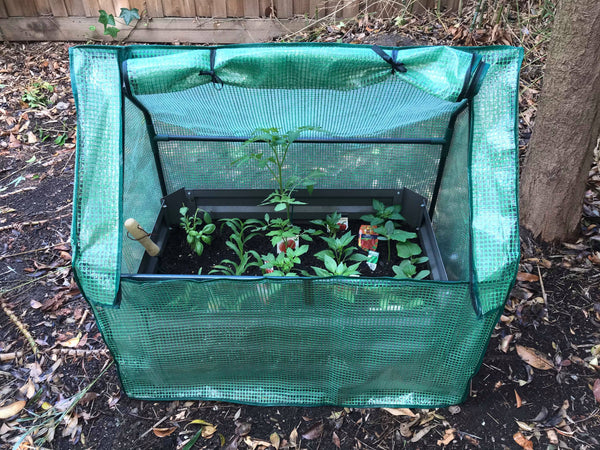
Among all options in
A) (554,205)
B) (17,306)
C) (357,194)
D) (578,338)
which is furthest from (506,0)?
(17,306)

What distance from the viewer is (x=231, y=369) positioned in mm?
1888

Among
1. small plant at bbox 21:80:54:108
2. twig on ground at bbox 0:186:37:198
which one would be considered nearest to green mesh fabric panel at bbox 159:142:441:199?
twig on ground at bbox 0:186:37:198

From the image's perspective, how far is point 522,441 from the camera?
6.00ft

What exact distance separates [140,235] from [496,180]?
141 centimetres

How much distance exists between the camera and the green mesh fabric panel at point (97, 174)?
5.00ft

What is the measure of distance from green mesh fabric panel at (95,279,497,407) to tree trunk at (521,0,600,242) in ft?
3.61

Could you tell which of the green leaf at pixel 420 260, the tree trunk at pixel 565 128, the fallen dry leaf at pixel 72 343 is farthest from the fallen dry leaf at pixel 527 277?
the fallen dry leaf at pixel 72 343

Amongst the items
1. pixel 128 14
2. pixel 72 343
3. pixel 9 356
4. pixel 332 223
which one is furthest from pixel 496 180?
pixel 128 14

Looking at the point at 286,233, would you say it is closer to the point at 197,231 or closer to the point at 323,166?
the point at 323,166

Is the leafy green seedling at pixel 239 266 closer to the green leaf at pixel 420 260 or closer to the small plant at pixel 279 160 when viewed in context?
the small plant at pixel 279 160

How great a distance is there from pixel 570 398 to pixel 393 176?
4.21 feet

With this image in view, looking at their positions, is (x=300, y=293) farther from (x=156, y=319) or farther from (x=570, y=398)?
(x=570, y=398)

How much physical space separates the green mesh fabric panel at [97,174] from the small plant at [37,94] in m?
3.09

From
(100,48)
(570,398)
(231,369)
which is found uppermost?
(100,48)
